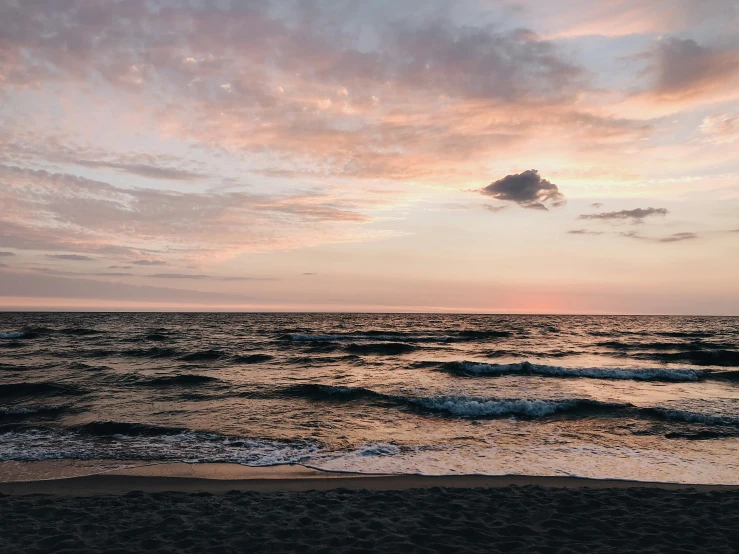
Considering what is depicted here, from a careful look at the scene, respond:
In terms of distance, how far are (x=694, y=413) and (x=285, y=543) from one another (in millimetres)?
16874

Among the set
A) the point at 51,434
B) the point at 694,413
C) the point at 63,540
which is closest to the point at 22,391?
the point at 51,434

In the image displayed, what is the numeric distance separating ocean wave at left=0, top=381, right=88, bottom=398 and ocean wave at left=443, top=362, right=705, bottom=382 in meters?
20.5

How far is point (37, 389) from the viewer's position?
20.6 m

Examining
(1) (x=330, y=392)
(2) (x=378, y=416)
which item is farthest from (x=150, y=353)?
(2) (x=378, y=416)

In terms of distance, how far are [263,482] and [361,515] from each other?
3.10m

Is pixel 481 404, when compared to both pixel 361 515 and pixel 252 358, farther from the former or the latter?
pixel 252 358

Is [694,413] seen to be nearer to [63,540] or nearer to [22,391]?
[63,540]

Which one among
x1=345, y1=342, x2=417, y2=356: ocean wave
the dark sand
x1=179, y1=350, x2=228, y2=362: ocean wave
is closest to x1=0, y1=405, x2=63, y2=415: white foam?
the dark sand

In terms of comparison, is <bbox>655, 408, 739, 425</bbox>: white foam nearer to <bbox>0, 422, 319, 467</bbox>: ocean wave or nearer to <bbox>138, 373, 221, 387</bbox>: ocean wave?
<bbox>0, 422, 319, 467</bbox>: ocean wave

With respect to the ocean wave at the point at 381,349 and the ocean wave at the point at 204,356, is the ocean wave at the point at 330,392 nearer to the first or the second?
the ocean wave at the point at 204,356

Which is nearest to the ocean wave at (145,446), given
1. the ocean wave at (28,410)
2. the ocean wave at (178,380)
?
the ocean wave at (28,410)

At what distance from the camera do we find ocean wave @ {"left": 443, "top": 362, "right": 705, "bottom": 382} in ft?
90.5

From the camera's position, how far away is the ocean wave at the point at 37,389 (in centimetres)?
1992

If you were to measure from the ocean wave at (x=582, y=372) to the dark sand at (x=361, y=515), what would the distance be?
18.8 meters
